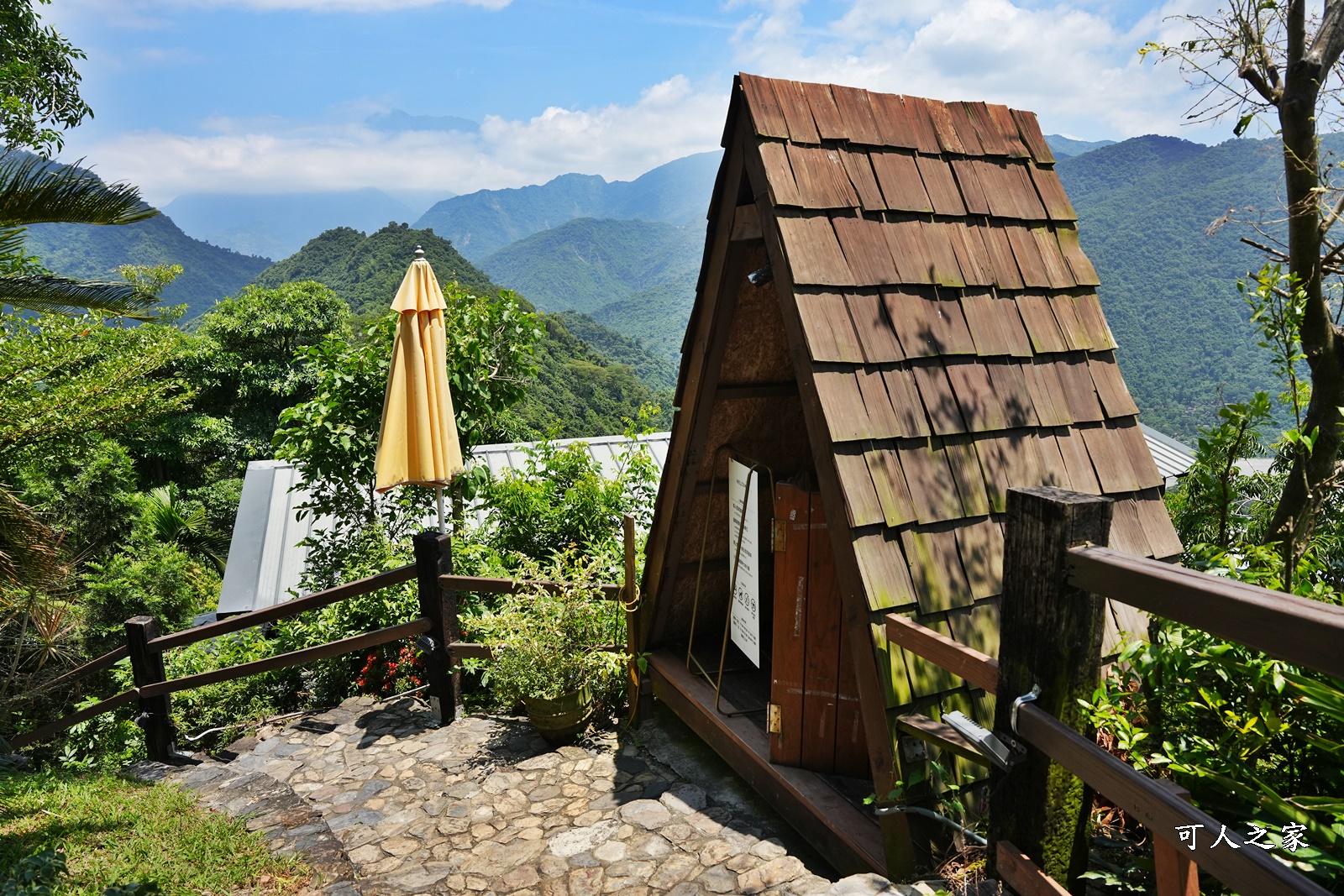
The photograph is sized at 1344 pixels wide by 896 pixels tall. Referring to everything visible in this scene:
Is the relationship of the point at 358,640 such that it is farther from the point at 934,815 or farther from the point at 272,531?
the point at 272,531

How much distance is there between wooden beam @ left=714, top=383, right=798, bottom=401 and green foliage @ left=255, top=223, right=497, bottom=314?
30.2 meters

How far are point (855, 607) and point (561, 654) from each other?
2.51m

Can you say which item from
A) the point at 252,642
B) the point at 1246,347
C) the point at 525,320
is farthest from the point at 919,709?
the point at 1246,347

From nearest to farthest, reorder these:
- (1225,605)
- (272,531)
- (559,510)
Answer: (1225,605) → (559,510) → (272,531)

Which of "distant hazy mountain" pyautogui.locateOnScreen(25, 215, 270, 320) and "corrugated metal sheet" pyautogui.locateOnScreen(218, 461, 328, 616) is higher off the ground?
"distant hazy mountain" pyautogui.locateOnScreen(25, 215, 270, 320)

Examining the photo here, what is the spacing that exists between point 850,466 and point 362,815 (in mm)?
3270

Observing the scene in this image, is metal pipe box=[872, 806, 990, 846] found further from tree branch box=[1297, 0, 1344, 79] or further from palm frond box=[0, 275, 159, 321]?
palm frond box=[0, 275, 159, 321]

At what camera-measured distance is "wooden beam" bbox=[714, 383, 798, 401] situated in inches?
154

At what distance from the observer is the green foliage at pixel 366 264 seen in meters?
35.8

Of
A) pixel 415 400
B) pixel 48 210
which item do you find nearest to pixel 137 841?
pixel 415 400

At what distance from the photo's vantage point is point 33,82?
13.0 meters

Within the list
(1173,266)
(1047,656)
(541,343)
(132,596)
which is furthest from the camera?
(1173,266)

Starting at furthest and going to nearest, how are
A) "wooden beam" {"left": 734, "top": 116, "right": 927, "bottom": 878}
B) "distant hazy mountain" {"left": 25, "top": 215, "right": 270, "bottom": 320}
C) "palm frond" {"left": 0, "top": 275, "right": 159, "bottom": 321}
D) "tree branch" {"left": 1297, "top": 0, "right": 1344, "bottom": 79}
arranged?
"distant hazy mountain" {"left": 25, "top": 215, "right": 270, "bottom": 320}
"palm frond" {"left": 0, "top": 275, "right": 159, "bottom": 321}
"tree branch" {"left": 1297, "top": 0, "right": 1344, "bottom": 79}
"wooden beam" {"left": 734, "top": 116, "right": 927, "bottom": 878}

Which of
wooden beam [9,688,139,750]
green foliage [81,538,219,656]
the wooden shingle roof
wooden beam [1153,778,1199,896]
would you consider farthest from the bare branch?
green foliage [81,538,219,656]
